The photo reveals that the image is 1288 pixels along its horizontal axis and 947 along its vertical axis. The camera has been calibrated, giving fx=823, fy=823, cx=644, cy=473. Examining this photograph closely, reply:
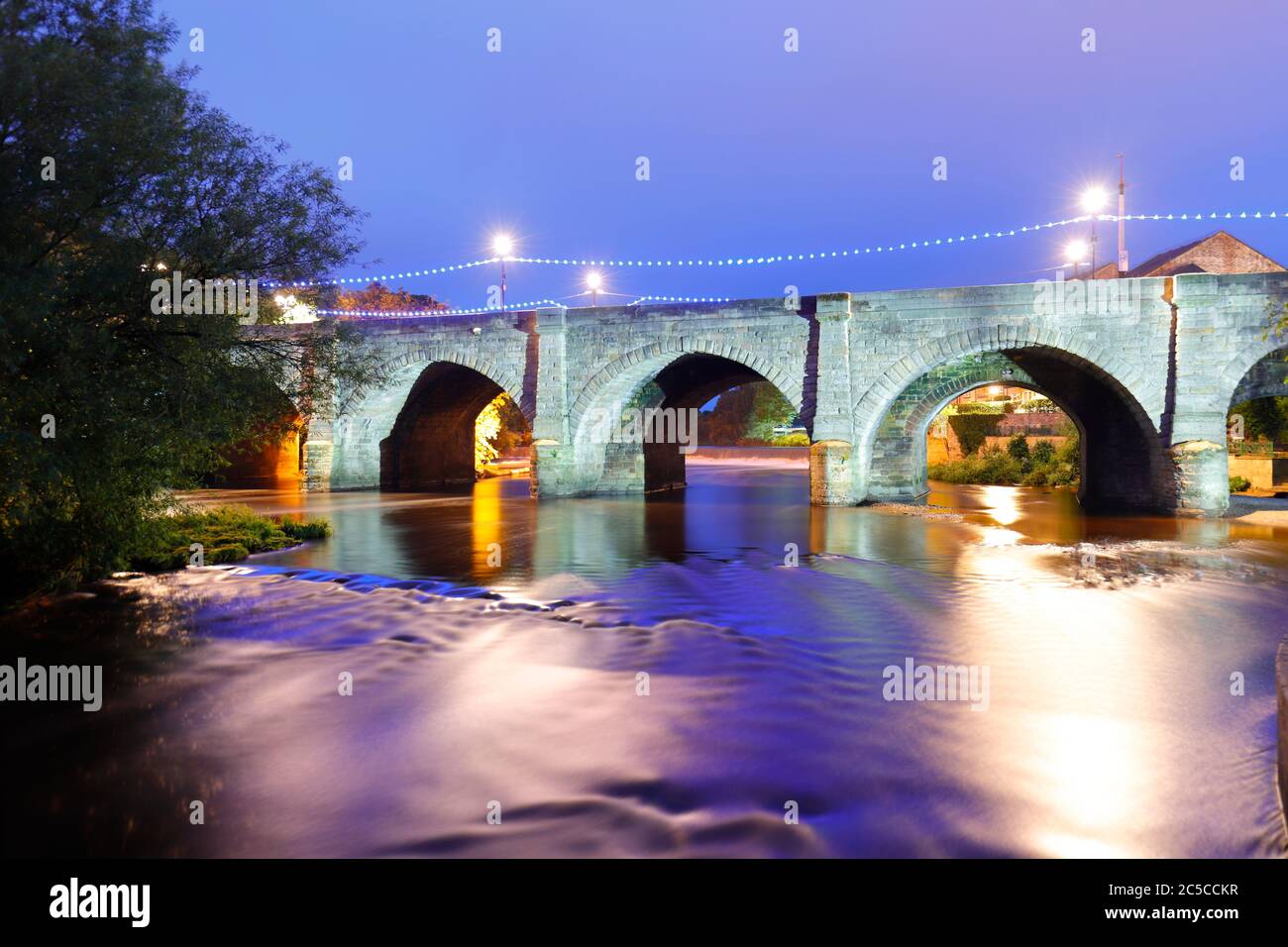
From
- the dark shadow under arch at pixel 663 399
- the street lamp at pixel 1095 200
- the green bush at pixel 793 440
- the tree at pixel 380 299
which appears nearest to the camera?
the dark shadow under arch at pixel 663 399

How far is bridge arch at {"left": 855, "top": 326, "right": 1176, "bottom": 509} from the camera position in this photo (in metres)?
24.0

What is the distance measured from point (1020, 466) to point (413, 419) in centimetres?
2690

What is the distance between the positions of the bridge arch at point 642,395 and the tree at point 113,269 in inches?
588

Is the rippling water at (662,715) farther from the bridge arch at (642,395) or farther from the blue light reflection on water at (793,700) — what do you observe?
the bridge arch at (642,395)

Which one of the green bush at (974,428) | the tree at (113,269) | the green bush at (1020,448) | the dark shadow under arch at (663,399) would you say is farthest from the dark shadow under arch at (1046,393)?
the tree at (113,269)

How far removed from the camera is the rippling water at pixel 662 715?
5.06 m

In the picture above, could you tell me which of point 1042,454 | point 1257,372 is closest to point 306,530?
point 1257,372

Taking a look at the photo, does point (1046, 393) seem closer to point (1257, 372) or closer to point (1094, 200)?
point (1257, 372)

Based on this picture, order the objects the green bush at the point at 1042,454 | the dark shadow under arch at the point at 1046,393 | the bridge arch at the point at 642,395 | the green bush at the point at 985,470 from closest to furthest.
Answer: the dark shadow under arch at the point at 1046,393
the bridge arch at the point at 642,395
the green bush at the point at 1042,454
the green bush at the point at 985,470

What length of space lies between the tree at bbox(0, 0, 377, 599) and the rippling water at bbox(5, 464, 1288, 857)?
5.70 feet

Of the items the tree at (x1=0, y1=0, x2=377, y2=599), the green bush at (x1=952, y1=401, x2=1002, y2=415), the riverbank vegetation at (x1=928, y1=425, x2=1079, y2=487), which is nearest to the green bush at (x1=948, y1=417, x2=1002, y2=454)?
the riverbank vegetation at (x1=928, y1=425, x2=1079, y2=487)
